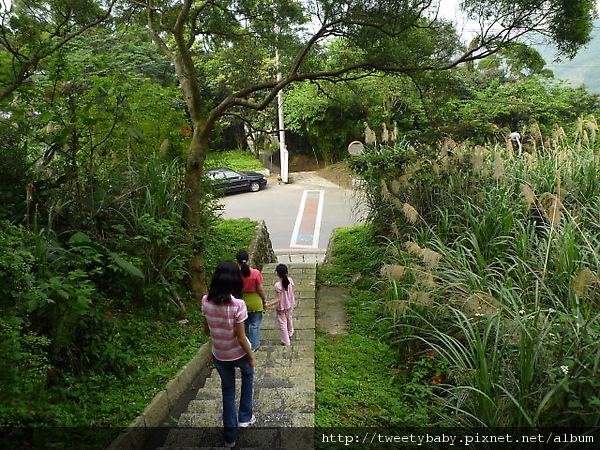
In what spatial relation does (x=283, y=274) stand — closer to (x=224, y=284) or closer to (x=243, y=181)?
(x=224, y=284)

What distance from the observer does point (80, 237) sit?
3898 millimetres

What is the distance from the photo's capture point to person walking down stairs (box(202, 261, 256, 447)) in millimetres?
3053

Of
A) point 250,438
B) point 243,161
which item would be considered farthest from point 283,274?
point 243,161

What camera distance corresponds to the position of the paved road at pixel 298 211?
14.1m

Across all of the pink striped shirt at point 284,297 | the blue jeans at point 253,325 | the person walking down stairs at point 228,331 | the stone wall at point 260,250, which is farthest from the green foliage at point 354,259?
the person walking down stairs at point 228,331

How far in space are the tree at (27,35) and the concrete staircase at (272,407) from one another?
3030mm

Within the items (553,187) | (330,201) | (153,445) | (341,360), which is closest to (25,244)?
(153,445)

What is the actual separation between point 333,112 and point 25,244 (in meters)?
21.4

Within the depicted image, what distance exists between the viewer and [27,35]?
15.3ft

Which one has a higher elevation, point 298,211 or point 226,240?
point 226,240

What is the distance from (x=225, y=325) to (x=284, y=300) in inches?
68.4

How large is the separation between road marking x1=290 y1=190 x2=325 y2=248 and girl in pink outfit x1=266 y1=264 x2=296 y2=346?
8661 millimetres

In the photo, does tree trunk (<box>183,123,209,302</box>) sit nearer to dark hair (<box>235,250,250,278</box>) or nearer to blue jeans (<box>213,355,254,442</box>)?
dark hair (<box>235,250,250,278</box>)

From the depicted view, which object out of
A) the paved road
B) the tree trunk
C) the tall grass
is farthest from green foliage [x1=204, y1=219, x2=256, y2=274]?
the tall grass
